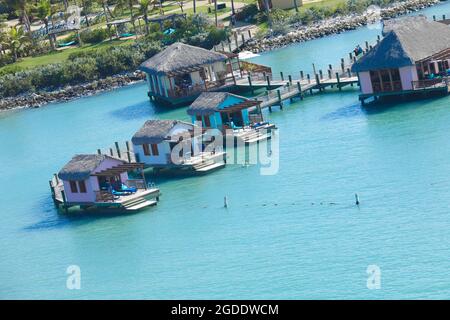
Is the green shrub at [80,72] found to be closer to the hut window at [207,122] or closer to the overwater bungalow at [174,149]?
the hut window at [207,122]

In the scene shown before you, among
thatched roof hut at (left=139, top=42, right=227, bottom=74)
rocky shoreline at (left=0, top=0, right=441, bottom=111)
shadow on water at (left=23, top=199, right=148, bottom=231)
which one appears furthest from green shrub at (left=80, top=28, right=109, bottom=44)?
shadow on water at (left=23, top=199, right=148, bottom=231)

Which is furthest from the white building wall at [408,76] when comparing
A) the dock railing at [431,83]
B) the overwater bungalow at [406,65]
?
the dock railing at [431,83]

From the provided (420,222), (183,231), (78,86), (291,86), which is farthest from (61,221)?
(78,86)

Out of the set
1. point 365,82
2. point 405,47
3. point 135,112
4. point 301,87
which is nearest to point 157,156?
point 365,82

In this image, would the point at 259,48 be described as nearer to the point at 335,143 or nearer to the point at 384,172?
the point at 335,143

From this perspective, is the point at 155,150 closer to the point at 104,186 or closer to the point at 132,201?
the point at 104,186

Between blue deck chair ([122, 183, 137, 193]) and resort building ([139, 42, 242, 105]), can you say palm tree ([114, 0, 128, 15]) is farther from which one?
blue deck chair ([122, 183, 137, 193])

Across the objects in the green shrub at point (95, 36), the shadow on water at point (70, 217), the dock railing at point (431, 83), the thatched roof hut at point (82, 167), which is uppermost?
the green shrub at point (95, 36)
